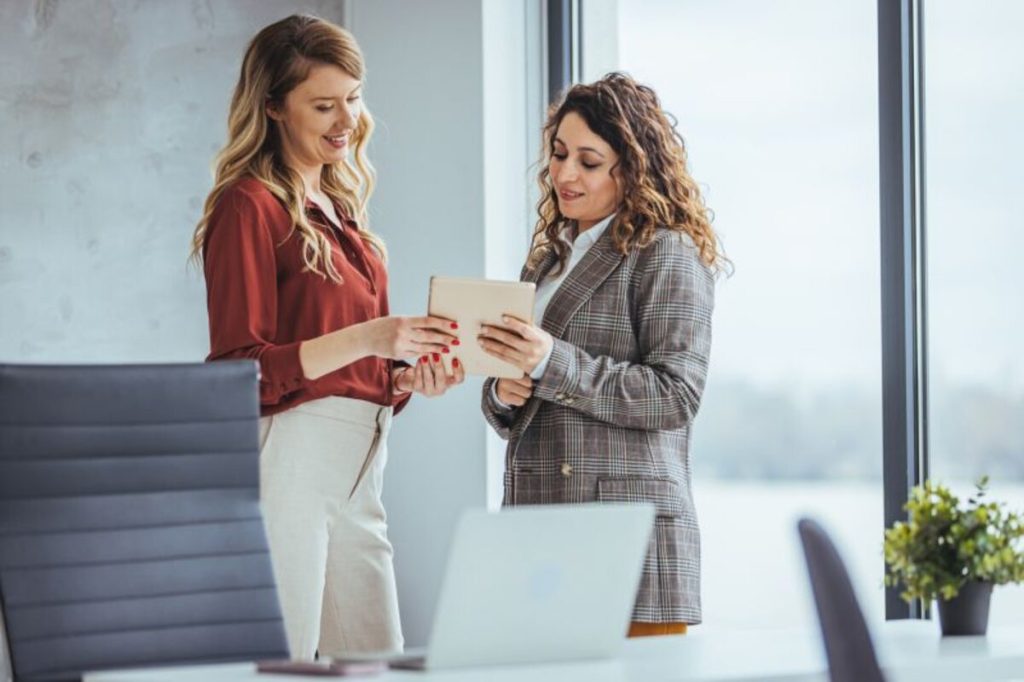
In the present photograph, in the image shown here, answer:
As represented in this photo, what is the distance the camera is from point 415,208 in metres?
4.72

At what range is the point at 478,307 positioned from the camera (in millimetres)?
2711

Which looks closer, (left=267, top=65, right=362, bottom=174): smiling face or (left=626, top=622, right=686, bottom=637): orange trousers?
(left=626, top=622, right=686, bottom=637): orange trousers

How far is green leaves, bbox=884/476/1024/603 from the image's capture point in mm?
2104

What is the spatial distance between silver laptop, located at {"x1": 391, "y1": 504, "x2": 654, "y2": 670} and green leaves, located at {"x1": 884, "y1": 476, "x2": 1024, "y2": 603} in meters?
0.61

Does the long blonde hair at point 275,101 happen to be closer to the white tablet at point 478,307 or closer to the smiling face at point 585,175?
the white tablet at point 478,307

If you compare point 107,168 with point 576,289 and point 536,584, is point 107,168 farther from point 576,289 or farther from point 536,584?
point 536,584

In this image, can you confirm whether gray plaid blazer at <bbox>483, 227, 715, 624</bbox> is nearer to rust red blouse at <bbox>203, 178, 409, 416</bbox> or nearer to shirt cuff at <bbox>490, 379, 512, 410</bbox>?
shirt cuff at <bbox>490, 379, 512, 410</bbox>

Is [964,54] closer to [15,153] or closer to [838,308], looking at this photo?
[838,308]

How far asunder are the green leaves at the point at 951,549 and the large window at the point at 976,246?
1201 millimetres

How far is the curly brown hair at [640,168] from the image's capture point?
286 cm

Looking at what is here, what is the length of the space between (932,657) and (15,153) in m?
3.38

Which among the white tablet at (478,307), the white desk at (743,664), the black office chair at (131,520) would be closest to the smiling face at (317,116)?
the white tablet at (478,307)

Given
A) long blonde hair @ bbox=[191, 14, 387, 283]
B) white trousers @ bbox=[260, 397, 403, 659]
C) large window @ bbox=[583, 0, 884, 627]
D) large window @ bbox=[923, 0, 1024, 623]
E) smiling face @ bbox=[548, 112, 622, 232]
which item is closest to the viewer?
white trousers @ bbox=[260, 397, 403, 659]

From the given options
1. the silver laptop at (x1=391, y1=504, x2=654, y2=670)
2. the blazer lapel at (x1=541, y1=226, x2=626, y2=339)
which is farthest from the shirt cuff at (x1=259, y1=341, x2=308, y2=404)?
the silver laptop at (x1=391, y1=504, x2=654, y2=670)
